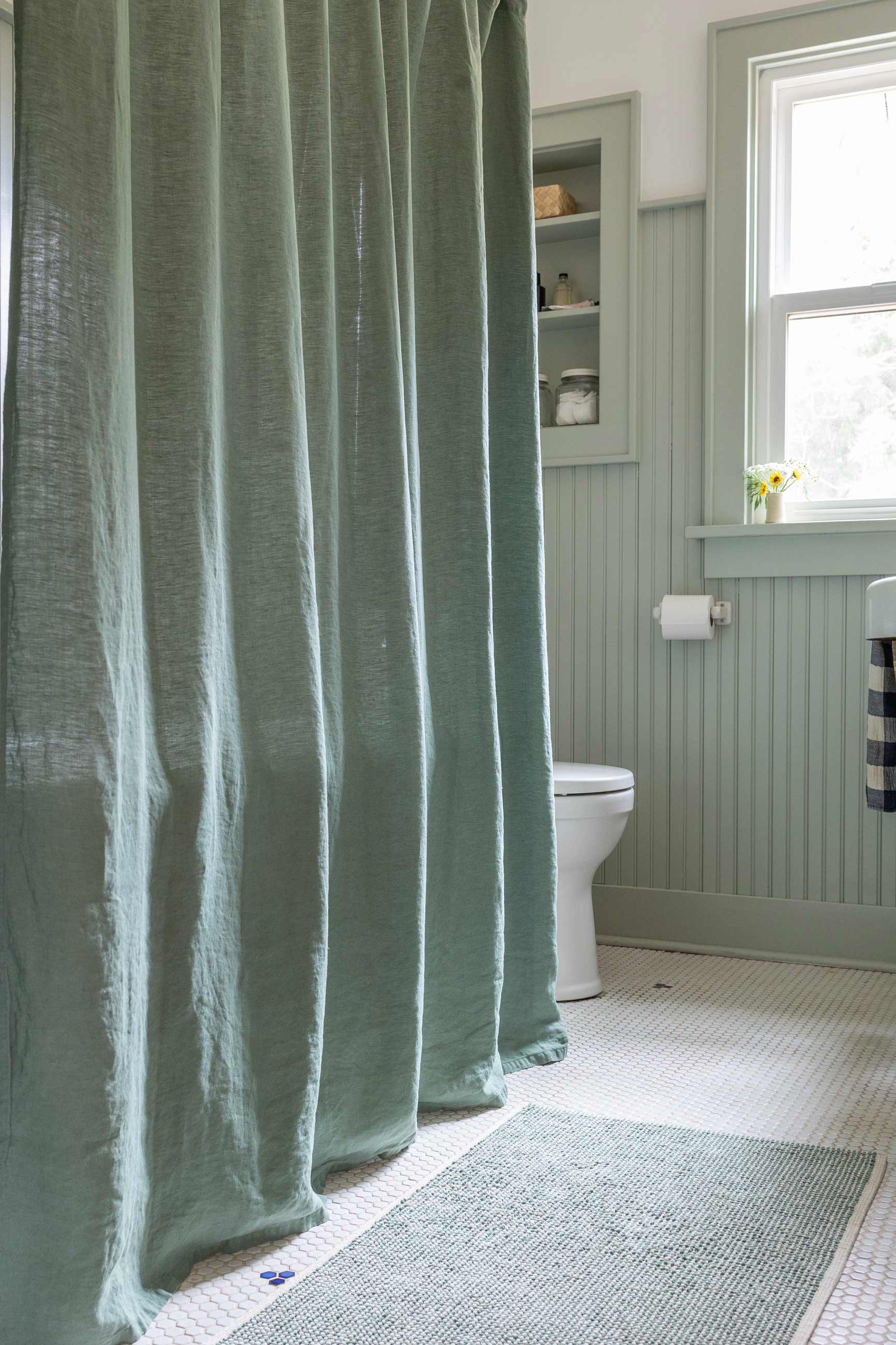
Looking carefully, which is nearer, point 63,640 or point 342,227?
point 63,640

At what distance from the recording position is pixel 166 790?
4.11 ft

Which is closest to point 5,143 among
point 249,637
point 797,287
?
point 249,637

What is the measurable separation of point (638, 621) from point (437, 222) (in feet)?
4.34

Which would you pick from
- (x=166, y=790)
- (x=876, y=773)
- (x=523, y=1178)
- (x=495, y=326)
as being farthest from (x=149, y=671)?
(x=876, y=773)

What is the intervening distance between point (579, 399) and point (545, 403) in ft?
0.44

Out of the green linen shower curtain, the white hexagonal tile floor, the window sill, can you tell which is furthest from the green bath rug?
the window sill

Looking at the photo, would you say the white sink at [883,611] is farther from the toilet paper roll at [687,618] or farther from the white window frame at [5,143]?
the white window frame at [5,143]

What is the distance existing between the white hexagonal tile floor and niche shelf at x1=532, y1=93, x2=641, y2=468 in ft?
4.24

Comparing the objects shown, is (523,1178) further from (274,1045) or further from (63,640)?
(63,640)

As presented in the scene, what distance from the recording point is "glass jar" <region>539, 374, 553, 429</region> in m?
3.05

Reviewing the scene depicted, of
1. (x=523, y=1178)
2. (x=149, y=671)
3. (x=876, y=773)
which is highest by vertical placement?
(x=149, y=671)

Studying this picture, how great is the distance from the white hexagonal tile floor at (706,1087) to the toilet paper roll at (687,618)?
786mm

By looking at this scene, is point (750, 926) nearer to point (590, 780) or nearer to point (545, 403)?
point (590, 780)

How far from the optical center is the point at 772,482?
2.74 m
